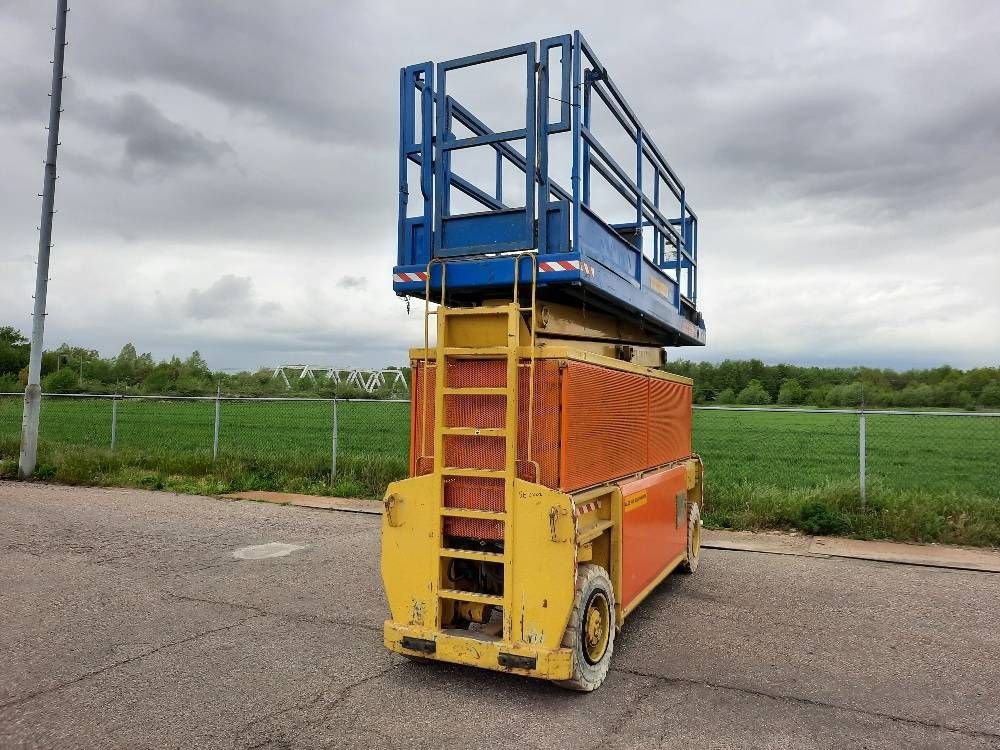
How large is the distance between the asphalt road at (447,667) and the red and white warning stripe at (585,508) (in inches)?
41.8

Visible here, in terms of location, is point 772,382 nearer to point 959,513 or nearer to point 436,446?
point 959,513

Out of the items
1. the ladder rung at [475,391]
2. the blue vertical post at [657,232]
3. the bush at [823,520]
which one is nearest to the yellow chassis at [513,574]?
the ladder rung at [475,391]

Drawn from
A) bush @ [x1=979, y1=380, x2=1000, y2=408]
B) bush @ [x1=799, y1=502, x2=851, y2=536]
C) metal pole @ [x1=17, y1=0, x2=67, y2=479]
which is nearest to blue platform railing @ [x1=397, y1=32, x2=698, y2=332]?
bush @ [x1=799, y1=502, x2=851, y2=536]

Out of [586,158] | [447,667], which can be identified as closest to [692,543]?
[447,667]

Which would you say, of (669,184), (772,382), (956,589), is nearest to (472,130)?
(669,184)

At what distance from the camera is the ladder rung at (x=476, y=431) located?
14.8ft

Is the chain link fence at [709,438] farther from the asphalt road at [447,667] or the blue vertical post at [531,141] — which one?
the blue vertical post at [531,141]

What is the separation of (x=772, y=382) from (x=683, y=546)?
14.9 meters

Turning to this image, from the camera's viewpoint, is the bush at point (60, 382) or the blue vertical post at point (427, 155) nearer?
the blue vertical post at point (427, 155)

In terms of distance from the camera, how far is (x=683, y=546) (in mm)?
6965

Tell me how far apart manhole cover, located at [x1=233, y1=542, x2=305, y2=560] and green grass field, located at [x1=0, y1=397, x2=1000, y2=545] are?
3.60m

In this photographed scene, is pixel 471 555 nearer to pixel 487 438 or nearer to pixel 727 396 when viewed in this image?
pixel 487 438

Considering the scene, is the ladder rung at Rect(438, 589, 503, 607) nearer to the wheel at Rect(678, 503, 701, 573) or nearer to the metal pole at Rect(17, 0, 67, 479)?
the wheel at Rect(678, 503, 701, 573)

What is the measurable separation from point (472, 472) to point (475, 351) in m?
0.74
